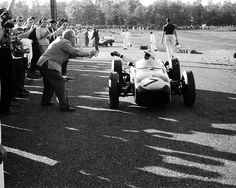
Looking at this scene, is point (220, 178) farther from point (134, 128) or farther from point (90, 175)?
point (134, 128)

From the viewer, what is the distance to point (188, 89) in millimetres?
8156

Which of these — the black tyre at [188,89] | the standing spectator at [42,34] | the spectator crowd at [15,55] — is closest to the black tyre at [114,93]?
the spectator crowd at [15,55]

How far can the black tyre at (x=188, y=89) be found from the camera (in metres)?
8.16

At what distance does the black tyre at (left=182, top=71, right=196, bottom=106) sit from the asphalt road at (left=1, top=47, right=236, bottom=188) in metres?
0.20

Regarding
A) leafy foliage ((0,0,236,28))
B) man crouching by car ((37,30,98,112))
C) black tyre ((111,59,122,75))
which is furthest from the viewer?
leafy foliage ((0,0,236,28))

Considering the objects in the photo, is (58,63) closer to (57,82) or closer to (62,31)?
(57,82)

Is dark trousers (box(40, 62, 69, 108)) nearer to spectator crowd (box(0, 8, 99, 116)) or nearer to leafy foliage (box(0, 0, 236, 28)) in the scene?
spectator crowd (box(0, 8, 99, 116))

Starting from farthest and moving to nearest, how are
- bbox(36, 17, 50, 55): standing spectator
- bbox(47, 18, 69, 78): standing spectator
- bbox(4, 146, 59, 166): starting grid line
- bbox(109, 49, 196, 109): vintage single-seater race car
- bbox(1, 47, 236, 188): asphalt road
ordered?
bbox(47, 18, 69, 78): standing spectator < bbox(36, 17, 50, 55): standing spectator < bbox(109, 49, 196, 109): vintage single-seater race car < bbox(4, 146, 59, 166): starting grid line < bbox(1, 47, 236, 188): asphalt road

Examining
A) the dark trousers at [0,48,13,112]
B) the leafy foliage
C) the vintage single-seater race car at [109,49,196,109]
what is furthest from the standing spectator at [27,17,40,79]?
the leafy foliage

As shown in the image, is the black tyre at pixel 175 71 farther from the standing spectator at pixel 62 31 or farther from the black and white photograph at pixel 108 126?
the standing spectator at pixel 62 31

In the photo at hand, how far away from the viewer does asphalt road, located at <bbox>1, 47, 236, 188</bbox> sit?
4.55 metres

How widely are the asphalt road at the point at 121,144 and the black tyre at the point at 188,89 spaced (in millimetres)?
199

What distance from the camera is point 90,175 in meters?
4.63

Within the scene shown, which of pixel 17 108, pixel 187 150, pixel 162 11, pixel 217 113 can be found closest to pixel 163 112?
pixel 217 113
